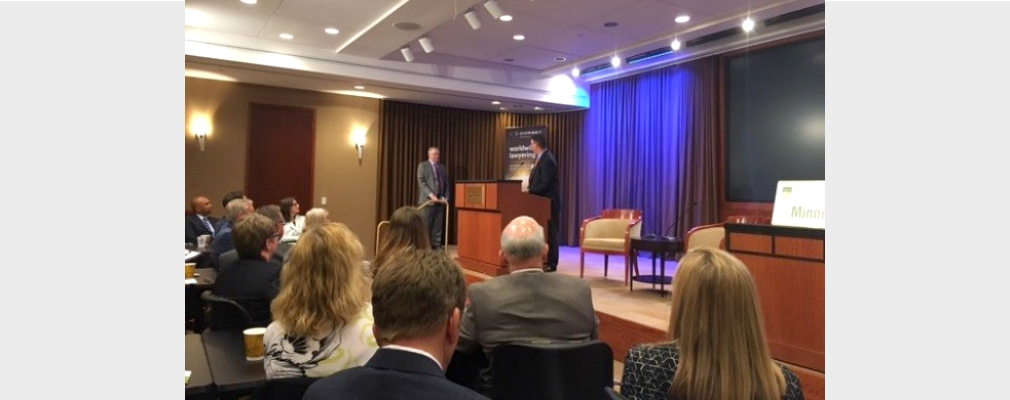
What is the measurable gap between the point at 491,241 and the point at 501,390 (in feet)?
14.3

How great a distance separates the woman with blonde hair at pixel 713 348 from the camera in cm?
136

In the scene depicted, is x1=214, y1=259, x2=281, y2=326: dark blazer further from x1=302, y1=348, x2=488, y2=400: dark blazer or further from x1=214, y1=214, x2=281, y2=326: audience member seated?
x1=302, y1=348, x2=488, y2=400: dark blazer

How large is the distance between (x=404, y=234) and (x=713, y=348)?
6.77ft

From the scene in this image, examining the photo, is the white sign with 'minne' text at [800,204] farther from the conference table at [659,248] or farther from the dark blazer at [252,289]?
the dark blazer at [252,289]

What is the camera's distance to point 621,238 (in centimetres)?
660

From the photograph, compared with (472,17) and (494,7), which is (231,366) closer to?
(494,7)

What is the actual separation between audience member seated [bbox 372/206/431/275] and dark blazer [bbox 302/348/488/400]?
2086 millimetres

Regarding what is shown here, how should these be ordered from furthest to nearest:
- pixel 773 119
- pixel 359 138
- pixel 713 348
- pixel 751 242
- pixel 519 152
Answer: pixel 519 152, pixel 359 138, pixel 773 119, pixel 751 242, pixel 713 348

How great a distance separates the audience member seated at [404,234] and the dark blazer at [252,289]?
0.61 m

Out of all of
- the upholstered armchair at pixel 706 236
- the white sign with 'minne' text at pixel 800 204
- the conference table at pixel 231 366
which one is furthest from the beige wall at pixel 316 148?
the white sign with 'minne' text at pixel 800 204

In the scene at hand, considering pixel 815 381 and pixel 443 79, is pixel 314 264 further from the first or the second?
pixel 443 79

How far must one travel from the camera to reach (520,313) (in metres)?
2.17

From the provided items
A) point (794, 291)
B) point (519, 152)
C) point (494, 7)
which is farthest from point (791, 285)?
point (519, 152)

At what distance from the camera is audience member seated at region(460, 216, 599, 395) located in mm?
2170
